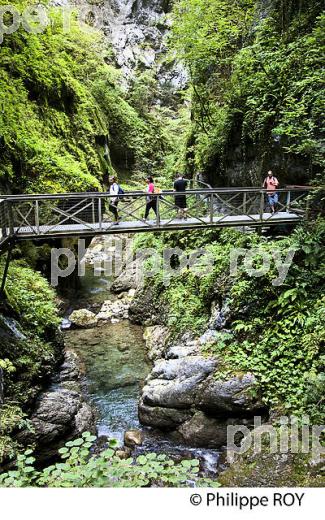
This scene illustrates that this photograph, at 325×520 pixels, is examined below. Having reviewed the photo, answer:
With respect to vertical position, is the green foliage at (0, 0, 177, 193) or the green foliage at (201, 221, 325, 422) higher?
the green foliage at (0, 0, 177, 193)

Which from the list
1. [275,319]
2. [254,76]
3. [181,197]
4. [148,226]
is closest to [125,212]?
[148,226]

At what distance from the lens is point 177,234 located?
1630 cm

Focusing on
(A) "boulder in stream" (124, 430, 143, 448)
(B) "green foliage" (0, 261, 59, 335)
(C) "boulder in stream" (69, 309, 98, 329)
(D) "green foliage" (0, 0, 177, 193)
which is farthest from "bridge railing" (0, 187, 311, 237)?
(A) "boulder in stream" (124, 430, 143, 448)

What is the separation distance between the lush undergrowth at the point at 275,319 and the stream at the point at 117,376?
1.79 metres

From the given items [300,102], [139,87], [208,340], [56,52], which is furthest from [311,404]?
[139,87]

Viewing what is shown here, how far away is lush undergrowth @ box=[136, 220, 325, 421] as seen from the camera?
8266 millimetres

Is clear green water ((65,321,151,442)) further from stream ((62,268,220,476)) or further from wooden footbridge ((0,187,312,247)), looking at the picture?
wooden footbridge ((0,187,312,247))

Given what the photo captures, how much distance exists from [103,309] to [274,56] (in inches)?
439

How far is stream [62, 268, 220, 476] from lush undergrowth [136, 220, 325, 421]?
179 cm

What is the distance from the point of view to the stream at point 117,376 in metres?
9.05

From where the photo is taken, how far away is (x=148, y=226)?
34.6ft

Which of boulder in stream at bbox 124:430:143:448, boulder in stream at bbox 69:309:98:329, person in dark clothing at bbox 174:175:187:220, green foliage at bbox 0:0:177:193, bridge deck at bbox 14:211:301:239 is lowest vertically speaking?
boulder in stream at bbox 124:430:143:448

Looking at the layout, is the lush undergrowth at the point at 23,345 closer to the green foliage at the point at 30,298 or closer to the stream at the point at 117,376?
the green foliage at the point at 30,298

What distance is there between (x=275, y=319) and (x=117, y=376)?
5188 millimetres
